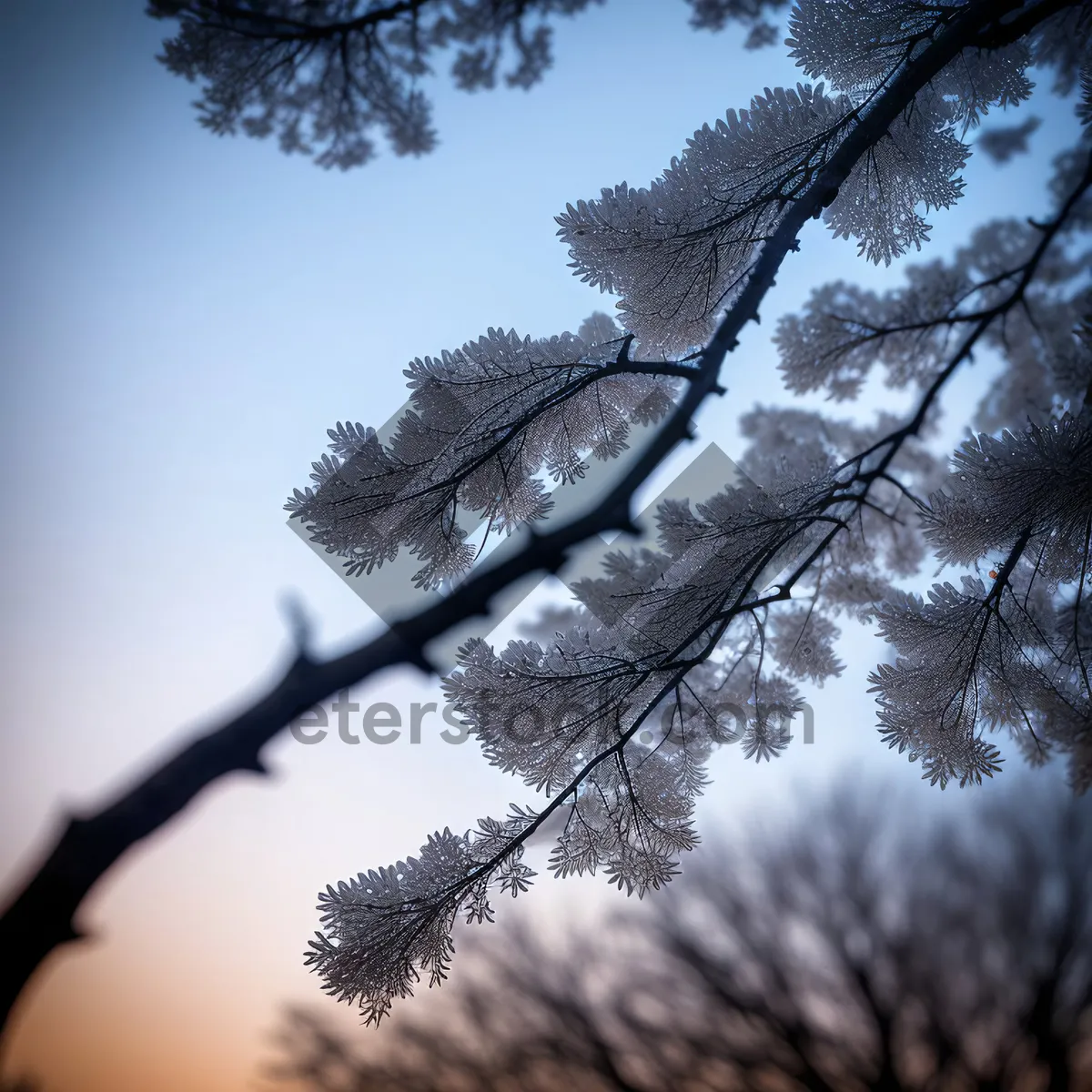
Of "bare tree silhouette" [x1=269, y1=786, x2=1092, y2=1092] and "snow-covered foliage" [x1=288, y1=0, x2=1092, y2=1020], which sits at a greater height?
"snow-covered foliage" [x1=288, y1=0, x2=1092, y2=1020]

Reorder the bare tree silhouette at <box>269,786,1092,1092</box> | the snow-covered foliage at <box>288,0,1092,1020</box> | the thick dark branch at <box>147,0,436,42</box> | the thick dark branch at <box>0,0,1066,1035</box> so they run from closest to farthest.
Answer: the thick dark branch at <box>0,0,1066,1035</box>, the snow-covered foliage at <box>288,0,1092,1020</box>, the thick dark branch at <box>147,0,436,42</box>, the bare tree silhouette at <box>269,786,1092,1092</box>

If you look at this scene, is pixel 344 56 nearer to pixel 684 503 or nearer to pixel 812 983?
pixel 684 503

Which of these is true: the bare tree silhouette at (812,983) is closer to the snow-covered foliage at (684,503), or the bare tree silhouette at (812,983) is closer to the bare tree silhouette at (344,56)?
the snow-covered foliage at (684,503)

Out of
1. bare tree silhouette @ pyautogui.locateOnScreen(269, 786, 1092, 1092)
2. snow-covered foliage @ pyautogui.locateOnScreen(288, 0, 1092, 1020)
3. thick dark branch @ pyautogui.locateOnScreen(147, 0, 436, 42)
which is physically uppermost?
thick dark branch @ pyautogui.locateOnScreen(147, 0, 436, 42)

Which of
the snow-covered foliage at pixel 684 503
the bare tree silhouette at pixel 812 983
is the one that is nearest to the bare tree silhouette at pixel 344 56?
the snow-covered foliage at pixel 684 503

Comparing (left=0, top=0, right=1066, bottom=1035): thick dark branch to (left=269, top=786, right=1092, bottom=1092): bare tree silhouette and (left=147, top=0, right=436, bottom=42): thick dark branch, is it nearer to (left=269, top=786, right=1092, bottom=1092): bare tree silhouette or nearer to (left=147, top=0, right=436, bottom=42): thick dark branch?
(left=147, top=0, right=436, bottom=42): thick dark branch

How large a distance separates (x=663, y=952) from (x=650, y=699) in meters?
4.38

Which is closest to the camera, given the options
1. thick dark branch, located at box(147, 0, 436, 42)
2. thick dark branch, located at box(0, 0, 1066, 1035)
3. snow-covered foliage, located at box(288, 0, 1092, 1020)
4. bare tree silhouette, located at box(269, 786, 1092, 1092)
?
thick dark branch, located at box(0, 0, 1066, 1035)

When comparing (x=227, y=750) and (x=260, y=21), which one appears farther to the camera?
(x=260, y=21)

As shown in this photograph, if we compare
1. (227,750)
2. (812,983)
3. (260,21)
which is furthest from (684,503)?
(812,983)

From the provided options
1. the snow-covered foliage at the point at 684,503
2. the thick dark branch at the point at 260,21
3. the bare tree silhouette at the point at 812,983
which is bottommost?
the bare tree silhouette at the point at 812,983

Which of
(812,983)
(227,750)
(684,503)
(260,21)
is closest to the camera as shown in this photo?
(227,750)

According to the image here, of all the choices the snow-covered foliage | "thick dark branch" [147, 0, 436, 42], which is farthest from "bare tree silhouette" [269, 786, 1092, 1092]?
"thick dark branch" [147, 0, 436, 42]

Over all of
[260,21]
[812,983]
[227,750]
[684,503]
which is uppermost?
[260,21]
